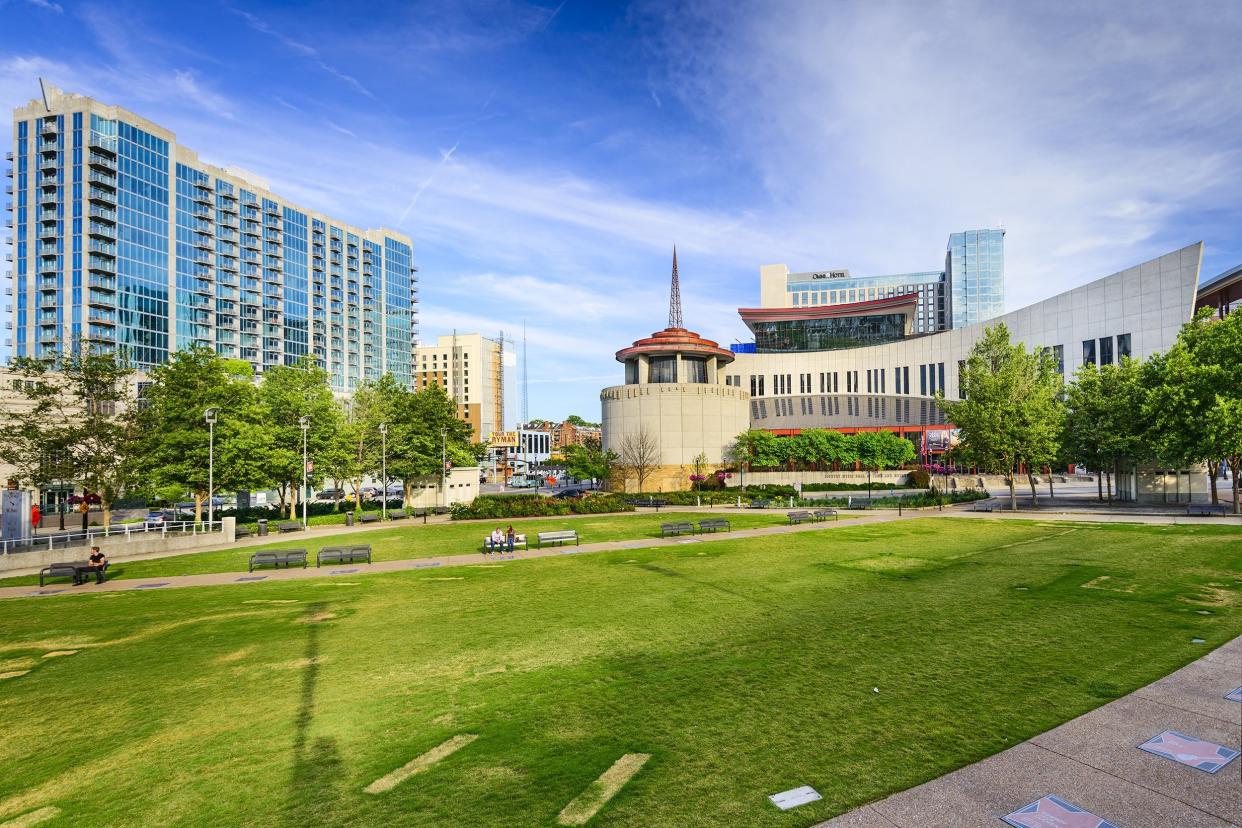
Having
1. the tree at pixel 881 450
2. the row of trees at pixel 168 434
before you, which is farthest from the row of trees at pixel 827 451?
the row of trees at pixel 168 434

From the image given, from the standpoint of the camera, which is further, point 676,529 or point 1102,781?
point 676,529

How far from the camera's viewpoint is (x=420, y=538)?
3466 centimetres

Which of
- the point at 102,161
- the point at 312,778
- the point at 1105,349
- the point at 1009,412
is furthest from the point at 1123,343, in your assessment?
the point at 102,161

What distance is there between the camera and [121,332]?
93.3 metres

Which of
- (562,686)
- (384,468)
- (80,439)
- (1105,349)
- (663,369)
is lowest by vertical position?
(562,686)

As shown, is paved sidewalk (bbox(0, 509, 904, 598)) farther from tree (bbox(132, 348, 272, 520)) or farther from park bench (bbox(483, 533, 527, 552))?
tree (bbox(132, 348, 272, 520))

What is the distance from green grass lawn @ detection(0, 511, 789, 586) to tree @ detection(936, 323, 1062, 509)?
1623 cm

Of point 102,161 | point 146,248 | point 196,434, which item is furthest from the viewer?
point 146,248

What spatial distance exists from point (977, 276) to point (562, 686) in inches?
7441

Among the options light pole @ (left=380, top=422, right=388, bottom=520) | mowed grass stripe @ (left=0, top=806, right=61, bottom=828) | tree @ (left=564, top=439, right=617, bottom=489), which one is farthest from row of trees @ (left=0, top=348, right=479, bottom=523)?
mowed grass stripe @ (left=0, top=806, right=61, bottom=828)

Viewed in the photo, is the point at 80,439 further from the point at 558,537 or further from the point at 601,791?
the point at 601,791

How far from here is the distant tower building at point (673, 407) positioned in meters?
80.3

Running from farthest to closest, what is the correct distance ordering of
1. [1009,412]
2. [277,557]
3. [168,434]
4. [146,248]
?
1. [146,248]
2. [1009,412]
3. [168,434]
4. [277,557]

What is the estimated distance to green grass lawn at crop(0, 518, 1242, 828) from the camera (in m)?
7.69
